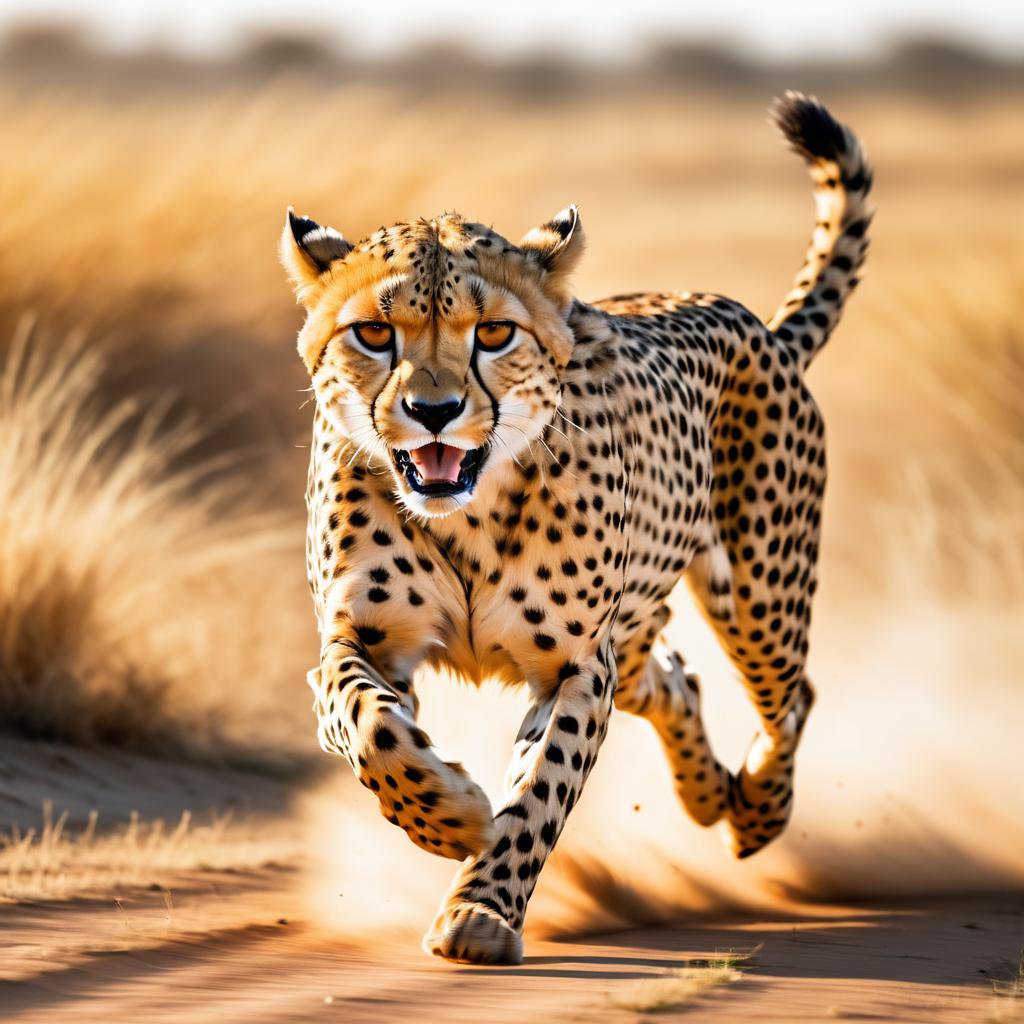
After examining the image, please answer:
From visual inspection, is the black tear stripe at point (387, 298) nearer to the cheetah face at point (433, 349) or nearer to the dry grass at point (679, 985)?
the cheetah face at point (433, 349)

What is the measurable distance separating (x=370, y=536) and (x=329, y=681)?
282mm

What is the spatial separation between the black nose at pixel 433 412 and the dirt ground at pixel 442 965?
2.99ft

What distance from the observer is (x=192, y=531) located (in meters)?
7.29

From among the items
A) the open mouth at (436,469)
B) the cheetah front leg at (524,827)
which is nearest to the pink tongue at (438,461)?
the open mouth at (436,469)

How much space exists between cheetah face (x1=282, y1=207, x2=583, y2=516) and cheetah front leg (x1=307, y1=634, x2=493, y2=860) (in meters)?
0.34

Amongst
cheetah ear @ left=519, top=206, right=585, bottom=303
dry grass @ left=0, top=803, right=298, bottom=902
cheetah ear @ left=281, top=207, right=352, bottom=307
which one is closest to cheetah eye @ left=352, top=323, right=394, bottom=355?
cheetah ear @ left=281, top=207, right=352, bottom=307

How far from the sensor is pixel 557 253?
146 inches

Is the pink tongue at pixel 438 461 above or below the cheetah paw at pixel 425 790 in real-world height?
above

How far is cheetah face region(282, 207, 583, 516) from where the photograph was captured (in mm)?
3332

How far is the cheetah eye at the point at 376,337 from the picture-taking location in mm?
3410

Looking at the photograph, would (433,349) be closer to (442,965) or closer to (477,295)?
(477,295)

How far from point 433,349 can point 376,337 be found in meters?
0.12

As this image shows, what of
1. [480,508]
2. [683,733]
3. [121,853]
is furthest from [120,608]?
[480,508]

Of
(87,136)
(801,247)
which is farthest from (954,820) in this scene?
(801,247)
